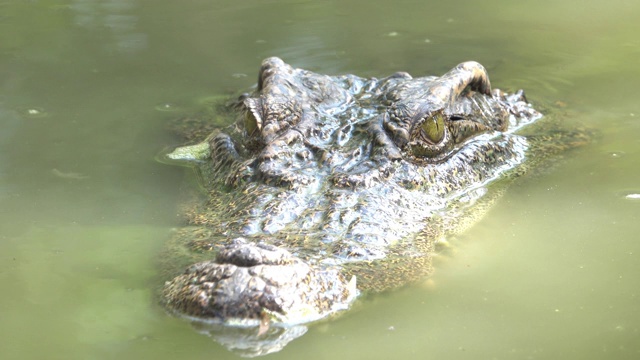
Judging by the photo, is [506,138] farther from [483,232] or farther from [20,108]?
[20,108]

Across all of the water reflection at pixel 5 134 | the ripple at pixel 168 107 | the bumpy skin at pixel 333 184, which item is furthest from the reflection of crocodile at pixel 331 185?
the water reflection at pixel 5 134

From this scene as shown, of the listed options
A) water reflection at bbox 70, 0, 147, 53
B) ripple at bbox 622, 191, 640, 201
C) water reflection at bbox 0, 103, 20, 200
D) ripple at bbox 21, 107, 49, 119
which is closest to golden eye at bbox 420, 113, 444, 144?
ripple at bbox 622, 191, 640, 201

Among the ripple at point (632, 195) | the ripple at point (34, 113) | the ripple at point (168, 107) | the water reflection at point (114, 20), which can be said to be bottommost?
the ripple at point (168, 107)

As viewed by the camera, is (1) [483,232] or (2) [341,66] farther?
(2) [341,66]

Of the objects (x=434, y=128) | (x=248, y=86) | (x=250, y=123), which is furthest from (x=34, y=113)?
(x=434, y=128)

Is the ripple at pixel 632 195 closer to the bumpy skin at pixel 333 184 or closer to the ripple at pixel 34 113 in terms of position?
the bumpy skin at pixel 333 184

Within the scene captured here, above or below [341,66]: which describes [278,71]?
above

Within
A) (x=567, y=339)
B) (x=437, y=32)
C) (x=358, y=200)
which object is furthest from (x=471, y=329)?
(x=437, y=32)

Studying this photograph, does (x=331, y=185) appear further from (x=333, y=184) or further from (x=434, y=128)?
(x=434, y=128)
